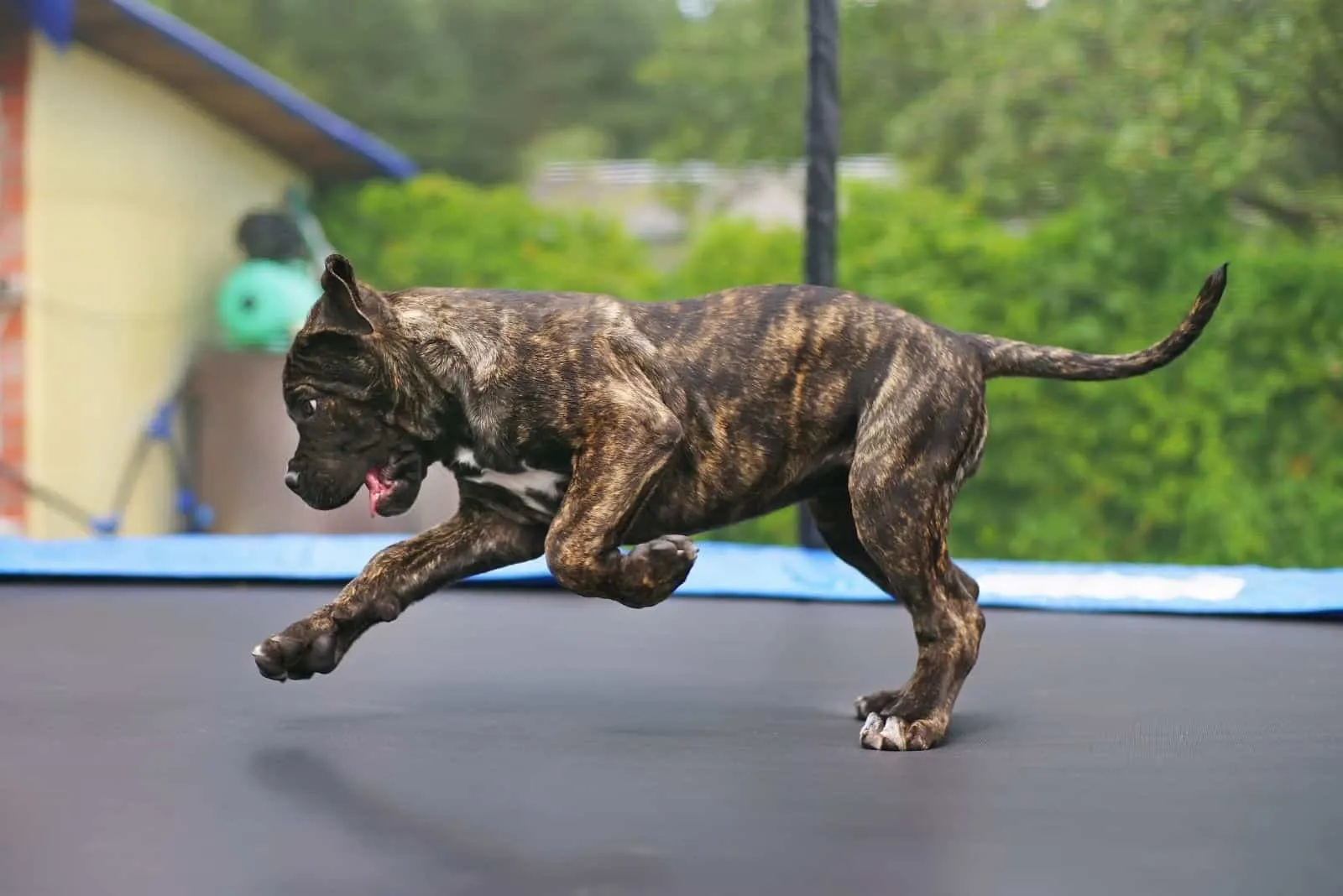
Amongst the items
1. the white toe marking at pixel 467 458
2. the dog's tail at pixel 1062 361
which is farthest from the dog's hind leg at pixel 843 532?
the white toe marking at pixel 467 458

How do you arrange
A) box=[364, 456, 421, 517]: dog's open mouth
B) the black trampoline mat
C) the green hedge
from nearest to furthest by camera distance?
1. the black trampoline mat
2. box=[364, 456, 421, 517]: dog's open mouth
3. the green hedge

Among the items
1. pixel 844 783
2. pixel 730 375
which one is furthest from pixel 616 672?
pixel 844 783

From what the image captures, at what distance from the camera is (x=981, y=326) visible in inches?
225

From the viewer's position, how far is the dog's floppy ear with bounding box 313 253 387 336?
2.46 meters

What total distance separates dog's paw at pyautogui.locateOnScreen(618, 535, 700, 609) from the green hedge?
3.37 m

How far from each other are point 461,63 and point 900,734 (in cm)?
1276

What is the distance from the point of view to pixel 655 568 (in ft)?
7.83

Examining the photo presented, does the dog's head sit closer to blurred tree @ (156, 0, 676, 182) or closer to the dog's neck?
the dog's neck

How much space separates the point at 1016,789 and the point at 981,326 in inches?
147

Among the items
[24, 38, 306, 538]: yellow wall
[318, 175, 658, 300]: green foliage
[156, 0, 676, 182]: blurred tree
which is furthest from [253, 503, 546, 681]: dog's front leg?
[156, 0, 676, 182]: blurred tree

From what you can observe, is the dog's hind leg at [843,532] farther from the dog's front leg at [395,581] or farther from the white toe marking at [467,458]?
the white toe marking at [467,458]

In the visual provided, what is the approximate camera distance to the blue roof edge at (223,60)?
223 inches

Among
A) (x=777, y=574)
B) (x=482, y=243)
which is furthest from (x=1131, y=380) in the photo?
(x=482, y=243)

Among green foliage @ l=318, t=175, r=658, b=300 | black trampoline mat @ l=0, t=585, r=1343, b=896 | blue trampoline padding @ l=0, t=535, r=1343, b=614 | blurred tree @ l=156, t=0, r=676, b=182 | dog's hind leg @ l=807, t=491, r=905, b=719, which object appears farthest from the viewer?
blurred tree @ l=156, t=0, r=676, b=182
